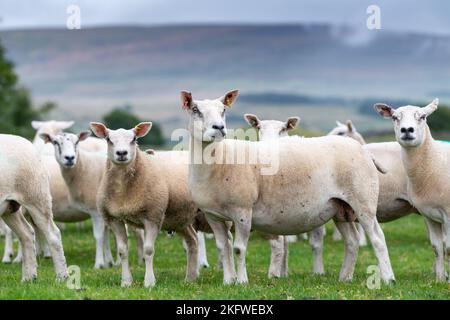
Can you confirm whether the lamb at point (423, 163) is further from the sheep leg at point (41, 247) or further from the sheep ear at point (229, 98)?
the sheep leg at point (41, 247)

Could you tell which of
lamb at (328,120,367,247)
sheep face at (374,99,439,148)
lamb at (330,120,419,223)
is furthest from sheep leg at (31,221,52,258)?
sheep face at (374,99,439,148)

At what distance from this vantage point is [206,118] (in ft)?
38.0

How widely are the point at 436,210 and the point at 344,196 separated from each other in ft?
4.76

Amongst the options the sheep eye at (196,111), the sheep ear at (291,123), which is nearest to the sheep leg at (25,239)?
the sheep eye at (196,111)

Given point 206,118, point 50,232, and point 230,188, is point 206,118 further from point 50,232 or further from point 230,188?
point 50,232

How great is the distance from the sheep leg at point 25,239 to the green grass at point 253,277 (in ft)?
0.81

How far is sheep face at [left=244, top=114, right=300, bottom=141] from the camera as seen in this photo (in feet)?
47.9

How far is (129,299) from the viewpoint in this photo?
33.0ft

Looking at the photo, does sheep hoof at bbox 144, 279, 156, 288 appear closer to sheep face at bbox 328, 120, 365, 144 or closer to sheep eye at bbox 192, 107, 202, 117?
sheep eye at bbox 192, 107, 202, 117

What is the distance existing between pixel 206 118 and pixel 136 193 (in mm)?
1676

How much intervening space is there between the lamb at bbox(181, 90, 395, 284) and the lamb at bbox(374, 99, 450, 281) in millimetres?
646

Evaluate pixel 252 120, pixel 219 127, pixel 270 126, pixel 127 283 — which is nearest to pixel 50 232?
pixel 127 283

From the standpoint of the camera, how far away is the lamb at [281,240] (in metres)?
13.7
